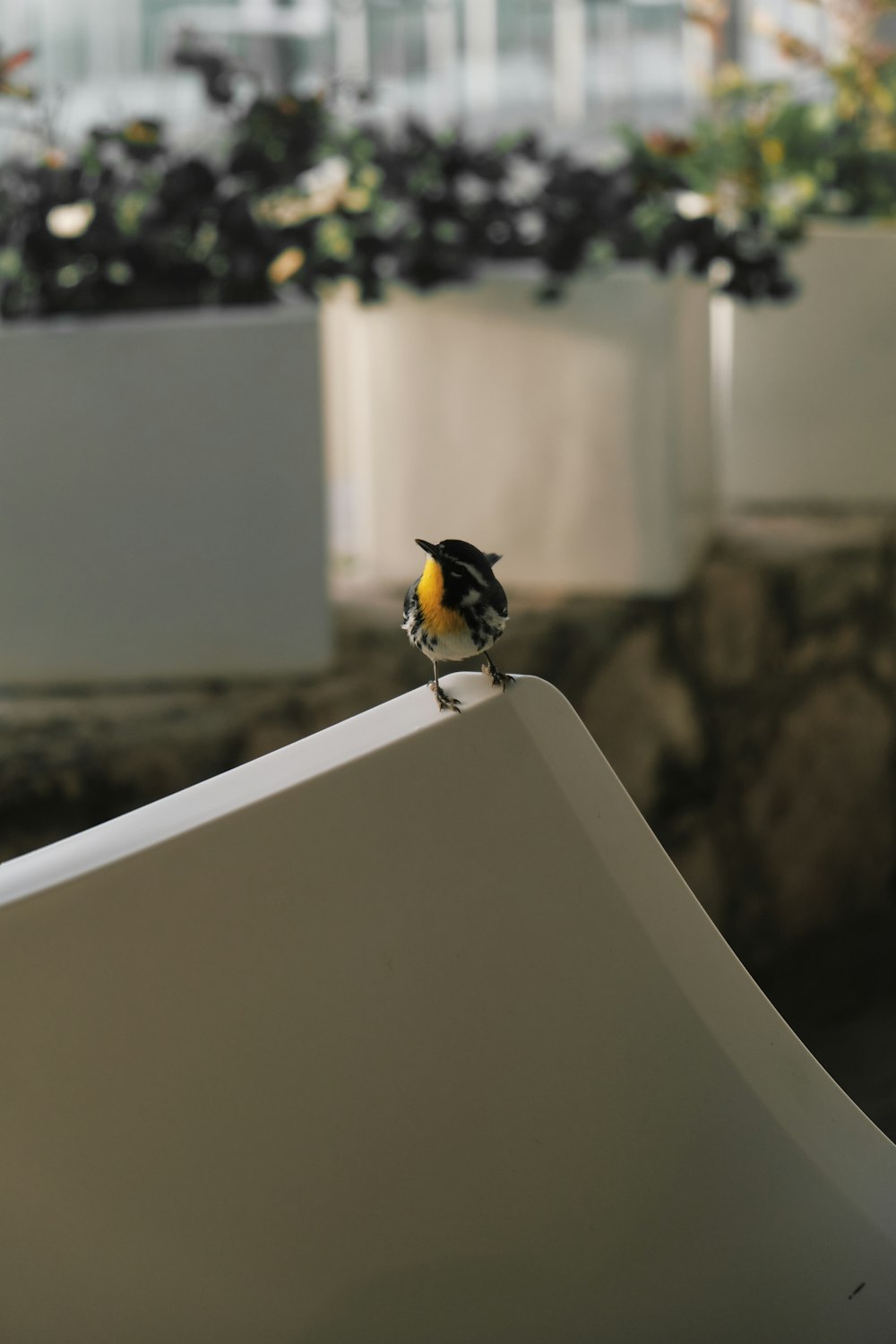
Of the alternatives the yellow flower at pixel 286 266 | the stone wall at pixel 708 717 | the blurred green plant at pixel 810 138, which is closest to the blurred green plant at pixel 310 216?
the yellow flower at pixel 286 266

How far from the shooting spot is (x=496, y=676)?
754mm

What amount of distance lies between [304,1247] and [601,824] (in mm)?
272

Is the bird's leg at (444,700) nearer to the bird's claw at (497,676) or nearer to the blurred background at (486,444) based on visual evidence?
the bird's claw at (497,676)

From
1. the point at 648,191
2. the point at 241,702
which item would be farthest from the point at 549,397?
the point at 241,702

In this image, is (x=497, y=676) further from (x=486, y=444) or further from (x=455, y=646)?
(x=486, y=444)

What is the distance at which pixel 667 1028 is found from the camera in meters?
0.79

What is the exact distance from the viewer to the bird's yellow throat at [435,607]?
2.48 feet

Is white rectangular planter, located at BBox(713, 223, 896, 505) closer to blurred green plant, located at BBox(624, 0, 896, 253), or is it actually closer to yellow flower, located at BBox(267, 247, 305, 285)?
blurred green plant, located at BBox(624, 0, 896, 253)

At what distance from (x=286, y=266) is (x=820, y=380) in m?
1.08

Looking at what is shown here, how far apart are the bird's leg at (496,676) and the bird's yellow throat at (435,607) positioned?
3cm

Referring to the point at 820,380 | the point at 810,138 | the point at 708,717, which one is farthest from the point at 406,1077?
the point at 810,138

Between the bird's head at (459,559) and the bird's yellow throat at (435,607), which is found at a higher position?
the bird's head at (459,559)

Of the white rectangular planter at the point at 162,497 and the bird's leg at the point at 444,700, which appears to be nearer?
the bird's leg at the point at 444,700

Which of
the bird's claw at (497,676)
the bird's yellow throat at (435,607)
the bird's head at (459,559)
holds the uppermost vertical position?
the bird's head at (459,559)
